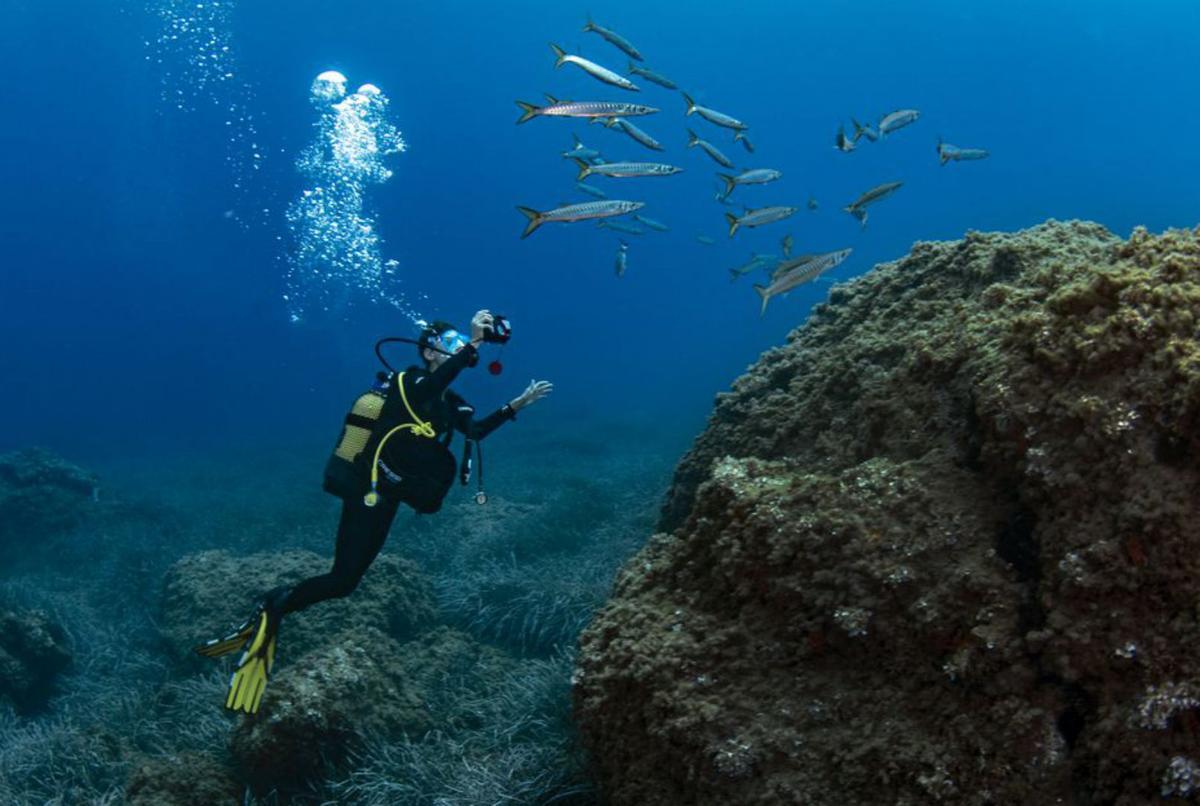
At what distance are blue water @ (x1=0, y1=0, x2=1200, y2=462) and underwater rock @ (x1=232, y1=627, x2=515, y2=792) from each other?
52.9 metres

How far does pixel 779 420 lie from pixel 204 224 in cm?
10387

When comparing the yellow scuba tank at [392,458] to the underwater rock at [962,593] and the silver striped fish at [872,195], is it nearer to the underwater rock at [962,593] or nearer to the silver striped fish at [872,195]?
the underwater rock at [962,593]

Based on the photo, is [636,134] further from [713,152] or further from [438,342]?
[438,342]

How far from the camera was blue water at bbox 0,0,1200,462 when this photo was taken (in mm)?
73625

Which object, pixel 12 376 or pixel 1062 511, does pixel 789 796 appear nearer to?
pixel 1062 511

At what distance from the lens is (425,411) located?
581 centimetres

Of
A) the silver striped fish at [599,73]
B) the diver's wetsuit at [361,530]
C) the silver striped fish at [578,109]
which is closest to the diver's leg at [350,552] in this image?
the diver's wetsuit at [361,530]

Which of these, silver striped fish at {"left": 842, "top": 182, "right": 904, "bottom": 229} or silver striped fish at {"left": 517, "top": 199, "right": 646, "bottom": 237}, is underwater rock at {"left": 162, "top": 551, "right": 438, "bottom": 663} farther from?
silver striped fish at {"left": 842, "top": 182, "right": 904, "bottom": 229}

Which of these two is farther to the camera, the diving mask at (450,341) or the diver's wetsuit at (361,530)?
the diver's wetsuit at (361,530)

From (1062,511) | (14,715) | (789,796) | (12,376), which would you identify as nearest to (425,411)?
(789,796)

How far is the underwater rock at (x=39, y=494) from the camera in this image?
16594mm

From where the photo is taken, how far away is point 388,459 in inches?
232

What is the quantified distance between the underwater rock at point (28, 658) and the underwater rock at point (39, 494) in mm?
8595

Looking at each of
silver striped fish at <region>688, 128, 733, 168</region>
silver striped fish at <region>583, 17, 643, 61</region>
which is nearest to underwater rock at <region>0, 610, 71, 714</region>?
silver striped fish at <region>583, 17, 643, 61</region>
